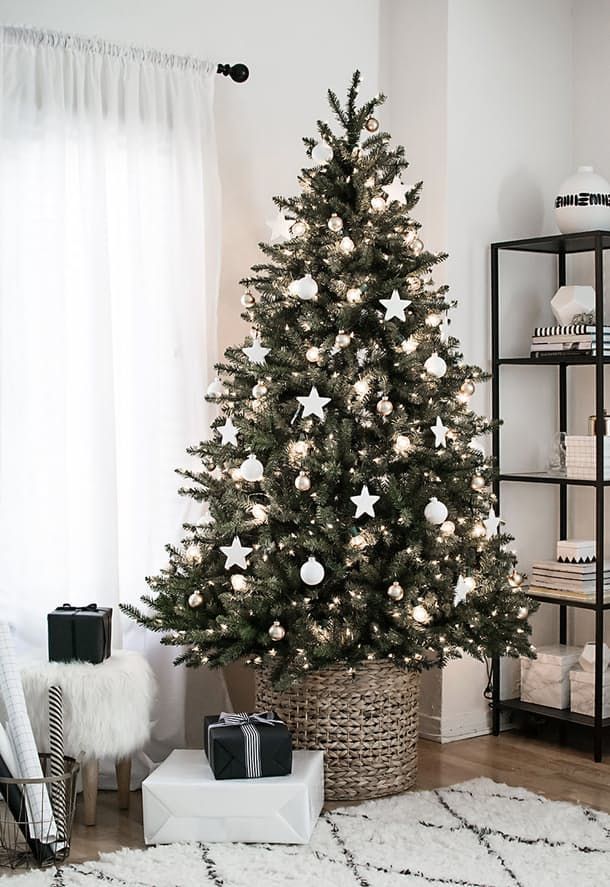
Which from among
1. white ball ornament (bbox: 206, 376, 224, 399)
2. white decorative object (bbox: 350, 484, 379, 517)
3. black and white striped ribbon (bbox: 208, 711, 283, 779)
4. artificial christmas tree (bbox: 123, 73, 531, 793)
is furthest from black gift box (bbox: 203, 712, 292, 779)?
white ball ornament (bbox: 206, 376, 224, 399)

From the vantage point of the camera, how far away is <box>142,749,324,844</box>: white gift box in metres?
3.10

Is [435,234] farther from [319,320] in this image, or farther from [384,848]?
[384,848]

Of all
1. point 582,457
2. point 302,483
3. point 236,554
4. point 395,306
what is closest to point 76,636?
point 236,554

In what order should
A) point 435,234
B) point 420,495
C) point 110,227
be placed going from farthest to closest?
point 435,234, point 110,227, point 420,495

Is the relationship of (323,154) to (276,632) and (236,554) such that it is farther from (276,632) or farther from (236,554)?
(276,632)

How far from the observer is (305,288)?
3.43 metres

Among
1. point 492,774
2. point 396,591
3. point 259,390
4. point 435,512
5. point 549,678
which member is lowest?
point 492,774

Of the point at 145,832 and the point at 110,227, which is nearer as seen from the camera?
the point at 145,832

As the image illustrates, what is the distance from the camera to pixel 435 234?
14.1 ft

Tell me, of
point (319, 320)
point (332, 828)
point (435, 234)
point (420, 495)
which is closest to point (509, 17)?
point (435, 234)

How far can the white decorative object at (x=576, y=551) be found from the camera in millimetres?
4148

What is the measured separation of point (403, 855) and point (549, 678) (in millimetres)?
1424

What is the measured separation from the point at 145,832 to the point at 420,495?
122 cm

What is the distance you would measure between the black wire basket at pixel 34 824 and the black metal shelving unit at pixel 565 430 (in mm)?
1828
